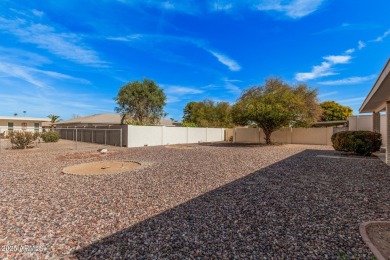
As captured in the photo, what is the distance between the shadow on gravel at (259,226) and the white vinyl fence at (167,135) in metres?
13.0

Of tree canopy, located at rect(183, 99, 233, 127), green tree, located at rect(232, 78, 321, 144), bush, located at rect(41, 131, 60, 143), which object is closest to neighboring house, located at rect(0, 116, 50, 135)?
bush, located at rect(41, 131, 60, 143)

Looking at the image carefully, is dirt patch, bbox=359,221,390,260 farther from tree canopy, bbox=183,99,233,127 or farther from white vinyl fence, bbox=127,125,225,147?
tree canopy, bbox=183,99,233,127

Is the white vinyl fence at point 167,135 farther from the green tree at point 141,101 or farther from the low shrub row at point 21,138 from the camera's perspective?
the green tree at point 141,101

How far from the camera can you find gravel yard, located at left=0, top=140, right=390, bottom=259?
2496mm

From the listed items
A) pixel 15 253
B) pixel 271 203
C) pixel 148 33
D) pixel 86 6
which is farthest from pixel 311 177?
pixel 148 33

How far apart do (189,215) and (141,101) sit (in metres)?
26.5

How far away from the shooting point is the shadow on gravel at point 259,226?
2.43 metres

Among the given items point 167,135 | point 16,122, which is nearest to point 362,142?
point 167,135

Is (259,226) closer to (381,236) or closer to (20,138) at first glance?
(381,236)

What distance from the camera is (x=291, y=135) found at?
2164cm

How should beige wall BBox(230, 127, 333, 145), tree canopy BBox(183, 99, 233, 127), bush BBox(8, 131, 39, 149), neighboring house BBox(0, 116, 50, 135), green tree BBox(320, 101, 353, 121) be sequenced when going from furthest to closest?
green tree BBox(320, 101, 353, 121) → tree canopy BBox(183, 99, 233, 127) → neighboring house BBox(0, 116, 50, 135) → beige wall BBox(230, 127, 333, 145) → bush BBox(8, 131, 39, 149)

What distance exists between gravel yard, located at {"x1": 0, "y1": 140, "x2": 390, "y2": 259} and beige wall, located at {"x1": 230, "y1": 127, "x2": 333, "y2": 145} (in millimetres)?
15254

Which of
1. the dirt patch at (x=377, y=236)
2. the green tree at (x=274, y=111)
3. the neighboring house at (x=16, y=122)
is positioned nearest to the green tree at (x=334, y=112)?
the green tree at (x=274, y=111)

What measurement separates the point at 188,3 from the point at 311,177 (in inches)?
442
